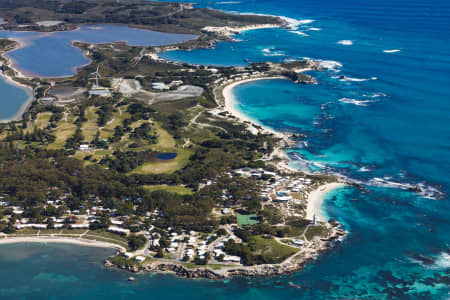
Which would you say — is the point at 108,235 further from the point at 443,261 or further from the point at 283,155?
the point at 443,261

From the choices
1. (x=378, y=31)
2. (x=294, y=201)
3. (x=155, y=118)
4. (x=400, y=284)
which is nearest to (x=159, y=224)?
(x=294, y=201)

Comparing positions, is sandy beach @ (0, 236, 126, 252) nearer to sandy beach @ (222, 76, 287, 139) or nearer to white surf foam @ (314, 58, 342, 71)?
sandy beach @ (222, 76, 287, 139)

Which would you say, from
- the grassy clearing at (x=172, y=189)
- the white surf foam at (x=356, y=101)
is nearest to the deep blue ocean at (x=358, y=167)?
the white surf foam at (x=356, y=101)

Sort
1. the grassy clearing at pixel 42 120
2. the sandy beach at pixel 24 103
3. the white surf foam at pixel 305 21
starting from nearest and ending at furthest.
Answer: the grassy clearing at pixel 42 120
the sandy beach at pixel 24 103
the white surf foam at pixel 305 21

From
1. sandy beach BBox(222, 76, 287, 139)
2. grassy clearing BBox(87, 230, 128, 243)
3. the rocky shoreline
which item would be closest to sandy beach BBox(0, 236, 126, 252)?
grassy clearing BBox(87, 230, 128, 243)

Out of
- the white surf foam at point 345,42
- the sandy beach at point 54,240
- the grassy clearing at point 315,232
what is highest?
the white surf foam at point 345,42

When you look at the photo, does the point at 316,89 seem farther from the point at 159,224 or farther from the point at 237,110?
the point at 159,224

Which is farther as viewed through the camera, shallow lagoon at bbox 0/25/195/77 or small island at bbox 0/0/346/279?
shallow lagoon at bbox 0/25/195/77

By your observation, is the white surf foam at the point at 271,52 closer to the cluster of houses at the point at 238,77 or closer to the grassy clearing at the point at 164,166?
the cluster of houses at the point at 238,77
